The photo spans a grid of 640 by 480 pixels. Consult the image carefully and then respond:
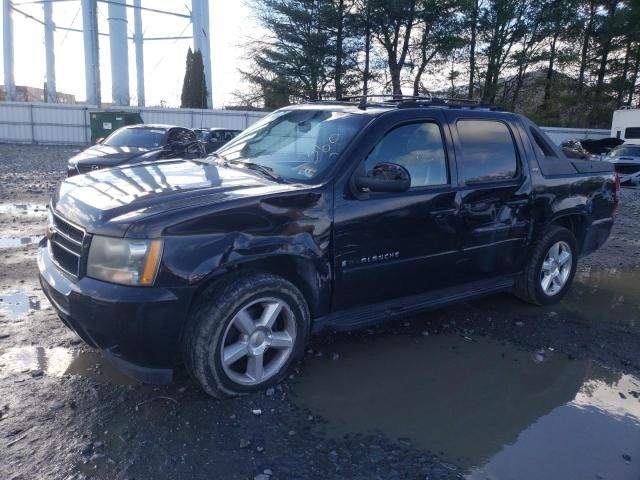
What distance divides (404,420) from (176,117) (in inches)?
1105

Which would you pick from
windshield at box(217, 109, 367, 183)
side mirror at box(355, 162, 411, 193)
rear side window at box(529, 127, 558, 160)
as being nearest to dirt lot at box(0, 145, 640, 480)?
side mirror at box(355, 162, 411, 193)

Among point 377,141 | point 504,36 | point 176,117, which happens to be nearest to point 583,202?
point 377,141

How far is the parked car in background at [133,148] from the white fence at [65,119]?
53.2 feet

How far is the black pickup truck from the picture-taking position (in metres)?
2.88

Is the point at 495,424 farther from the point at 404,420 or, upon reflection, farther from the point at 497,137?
the point at 497,137

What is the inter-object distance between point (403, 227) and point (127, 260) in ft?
6.07

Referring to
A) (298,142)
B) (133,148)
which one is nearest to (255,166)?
(298,142)

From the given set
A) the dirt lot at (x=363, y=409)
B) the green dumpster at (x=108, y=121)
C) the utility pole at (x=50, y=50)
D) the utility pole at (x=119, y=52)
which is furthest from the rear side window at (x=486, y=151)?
the utility pole at (x=50, y=50)

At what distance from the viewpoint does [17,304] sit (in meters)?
4.60

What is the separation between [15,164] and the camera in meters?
16.6

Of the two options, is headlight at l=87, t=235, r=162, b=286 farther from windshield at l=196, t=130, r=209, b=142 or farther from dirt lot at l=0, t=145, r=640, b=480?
windshield at l=196, t=130, r=209, b=142

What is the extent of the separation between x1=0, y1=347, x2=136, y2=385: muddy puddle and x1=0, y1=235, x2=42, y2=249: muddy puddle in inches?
129

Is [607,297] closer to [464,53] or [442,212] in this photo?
[442,212]

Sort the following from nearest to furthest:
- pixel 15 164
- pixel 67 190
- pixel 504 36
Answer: pixel 67 190
pixel 15 164
pixel 504 36
